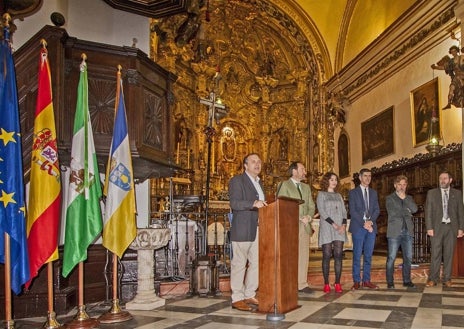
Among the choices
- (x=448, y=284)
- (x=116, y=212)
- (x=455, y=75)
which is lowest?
(x=448, y=284)

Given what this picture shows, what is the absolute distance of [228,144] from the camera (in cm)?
1627

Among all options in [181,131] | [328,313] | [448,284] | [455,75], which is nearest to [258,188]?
[328,313]

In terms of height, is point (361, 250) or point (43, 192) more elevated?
point (43, 192)

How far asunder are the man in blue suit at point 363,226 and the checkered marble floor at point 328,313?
396 mm

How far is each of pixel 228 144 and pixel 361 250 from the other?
10.6 meters

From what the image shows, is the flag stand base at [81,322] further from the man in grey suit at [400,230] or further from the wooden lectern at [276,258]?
the man in grey suit at [400,230]

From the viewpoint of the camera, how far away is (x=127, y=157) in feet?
15.1

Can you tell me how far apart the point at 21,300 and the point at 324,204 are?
3672mm

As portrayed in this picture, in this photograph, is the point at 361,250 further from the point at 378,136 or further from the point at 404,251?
the point at 378,136

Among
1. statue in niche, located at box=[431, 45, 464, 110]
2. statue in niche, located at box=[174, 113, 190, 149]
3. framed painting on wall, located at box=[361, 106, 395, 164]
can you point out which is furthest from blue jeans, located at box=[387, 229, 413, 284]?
statue in niche, located at box=[174, 113, 190, 149]

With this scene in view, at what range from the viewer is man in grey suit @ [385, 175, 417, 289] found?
237 inches

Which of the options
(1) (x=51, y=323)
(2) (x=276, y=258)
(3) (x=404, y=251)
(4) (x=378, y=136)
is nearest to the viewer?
(1) (x=51, y=323)

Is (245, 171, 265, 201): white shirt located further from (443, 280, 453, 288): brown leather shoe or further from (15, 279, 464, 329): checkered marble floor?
(443, 280, 453, 288): brown leather shoe

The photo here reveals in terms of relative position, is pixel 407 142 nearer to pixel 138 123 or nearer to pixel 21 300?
pixel 138 123
